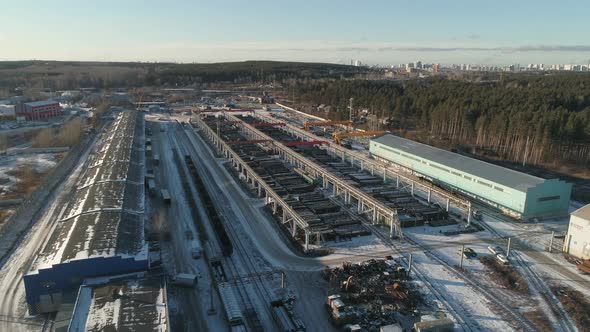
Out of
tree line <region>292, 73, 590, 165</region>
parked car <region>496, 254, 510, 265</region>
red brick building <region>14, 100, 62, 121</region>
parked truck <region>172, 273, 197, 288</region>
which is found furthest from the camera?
red brick building <region>14, 100, 62, 121</region>

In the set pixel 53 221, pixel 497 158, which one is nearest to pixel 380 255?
pixel 53 221

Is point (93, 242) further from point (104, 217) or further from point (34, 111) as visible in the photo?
point (34, 111)

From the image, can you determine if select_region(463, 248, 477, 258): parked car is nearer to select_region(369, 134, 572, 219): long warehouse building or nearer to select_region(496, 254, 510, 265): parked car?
select_region(496, 254, 510, 265): parked car

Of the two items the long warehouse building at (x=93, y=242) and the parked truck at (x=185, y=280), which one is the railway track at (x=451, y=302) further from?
the long warehouse building at (x=93, y=242)

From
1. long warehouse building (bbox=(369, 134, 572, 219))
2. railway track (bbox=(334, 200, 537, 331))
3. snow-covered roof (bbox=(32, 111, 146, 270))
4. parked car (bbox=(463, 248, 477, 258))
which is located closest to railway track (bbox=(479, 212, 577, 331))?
railway track (bbox=(334, 200, 537, 331))

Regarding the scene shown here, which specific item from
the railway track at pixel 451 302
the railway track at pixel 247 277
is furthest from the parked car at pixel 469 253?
the railway track at pixel 247 277

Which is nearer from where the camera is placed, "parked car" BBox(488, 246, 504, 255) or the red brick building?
"parked car" BBox(488, 246, 504, 255)

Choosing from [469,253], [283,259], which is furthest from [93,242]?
[469,253]

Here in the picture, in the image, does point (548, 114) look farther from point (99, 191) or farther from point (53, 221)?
point (53, 221)
